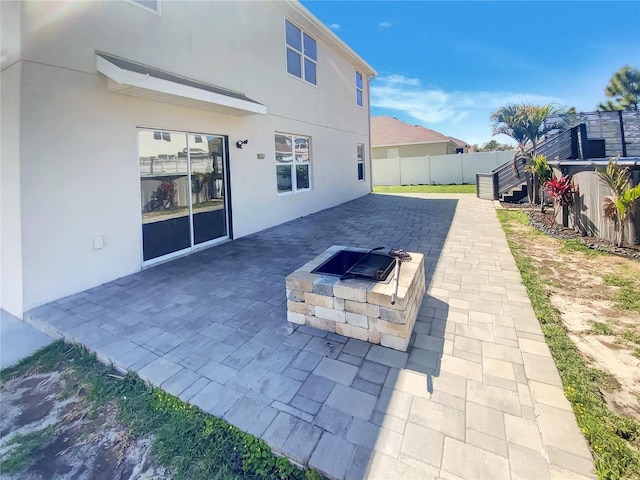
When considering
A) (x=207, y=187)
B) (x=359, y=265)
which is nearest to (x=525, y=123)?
(x=207, y=187)

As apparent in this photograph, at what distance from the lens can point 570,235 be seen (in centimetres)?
727

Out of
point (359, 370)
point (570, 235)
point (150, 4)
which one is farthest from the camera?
point (570, 235)

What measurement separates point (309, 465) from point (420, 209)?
10637mm

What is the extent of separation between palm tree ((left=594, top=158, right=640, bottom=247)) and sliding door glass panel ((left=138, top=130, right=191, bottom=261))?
8399 mm

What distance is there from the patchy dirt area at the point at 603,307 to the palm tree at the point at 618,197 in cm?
47

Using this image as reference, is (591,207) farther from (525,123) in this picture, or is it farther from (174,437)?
(174,437)

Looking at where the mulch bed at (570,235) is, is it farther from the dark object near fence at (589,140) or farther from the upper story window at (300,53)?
the upper story window at (300,53)

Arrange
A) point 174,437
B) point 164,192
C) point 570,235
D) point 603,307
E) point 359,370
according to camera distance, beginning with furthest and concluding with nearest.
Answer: point 570,235
point 164,192
point 603,307
point 359,370
point 174,437

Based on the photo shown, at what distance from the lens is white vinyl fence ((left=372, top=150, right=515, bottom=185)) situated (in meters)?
21.6

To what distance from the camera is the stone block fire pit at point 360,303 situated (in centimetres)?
304

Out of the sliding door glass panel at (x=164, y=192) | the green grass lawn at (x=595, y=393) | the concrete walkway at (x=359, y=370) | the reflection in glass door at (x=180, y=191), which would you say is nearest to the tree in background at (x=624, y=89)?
the green grass lawn at (x=595, y=393)

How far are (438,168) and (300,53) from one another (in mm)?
15455

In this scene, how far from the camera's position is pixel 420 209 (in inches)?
456

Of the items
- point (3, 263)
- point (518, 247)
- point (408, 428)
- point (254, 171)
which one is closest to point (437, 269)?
point (518, 247)
